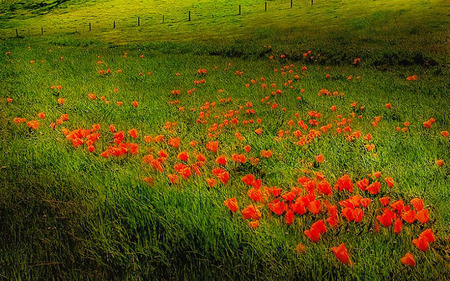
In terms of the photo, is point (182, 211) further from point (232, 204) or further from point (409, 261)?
point (409, 261)

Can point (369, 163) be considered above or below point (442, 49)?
below

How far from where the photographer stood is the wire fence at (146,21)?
3953cm

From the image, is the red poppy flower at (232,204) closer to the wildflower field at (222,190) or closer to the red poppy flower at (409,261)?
the wildflower field at (222,190)

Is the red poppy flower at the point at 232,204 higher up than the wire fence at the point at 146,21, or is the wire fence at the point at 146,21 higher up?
the wire fence at the point at 146,21

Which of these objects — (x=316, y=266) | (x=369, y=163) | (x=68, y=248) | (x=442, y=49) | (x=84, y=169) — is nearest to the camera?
(x=316, y=266)

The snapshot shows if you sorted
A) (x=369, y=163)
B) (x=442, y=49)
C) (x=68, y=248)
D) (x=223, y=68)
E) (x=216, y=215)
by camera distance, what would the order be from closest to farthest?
(x=68, y=248), (x=216, y=215), (x=369, y=163), (x=223, y=68), (x=442, y=49)

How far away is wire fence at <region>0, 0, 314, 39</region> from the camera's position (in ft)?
130

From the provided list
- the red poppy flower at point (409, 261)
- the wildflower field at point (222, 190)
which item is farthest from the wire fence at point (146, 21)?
the red poppy flower at point (409, 261)

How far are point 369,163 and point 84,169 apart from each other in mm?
2919

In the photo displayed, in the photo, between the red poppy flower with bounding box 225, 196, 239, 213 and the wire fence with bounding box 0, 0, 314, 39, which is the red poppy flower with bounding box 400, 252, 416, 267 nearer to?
the red poppy flower with bounding box 225, 196, 239, 213

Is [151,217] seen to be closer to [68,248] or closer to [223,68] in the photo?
[68,248]

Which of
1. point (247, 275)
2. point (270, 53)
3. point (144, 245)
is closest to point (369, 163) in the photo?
point (247, 275)

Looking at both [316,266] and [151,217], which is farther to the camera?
[151,217]

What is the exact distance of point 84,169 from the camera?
2793 millimetres
